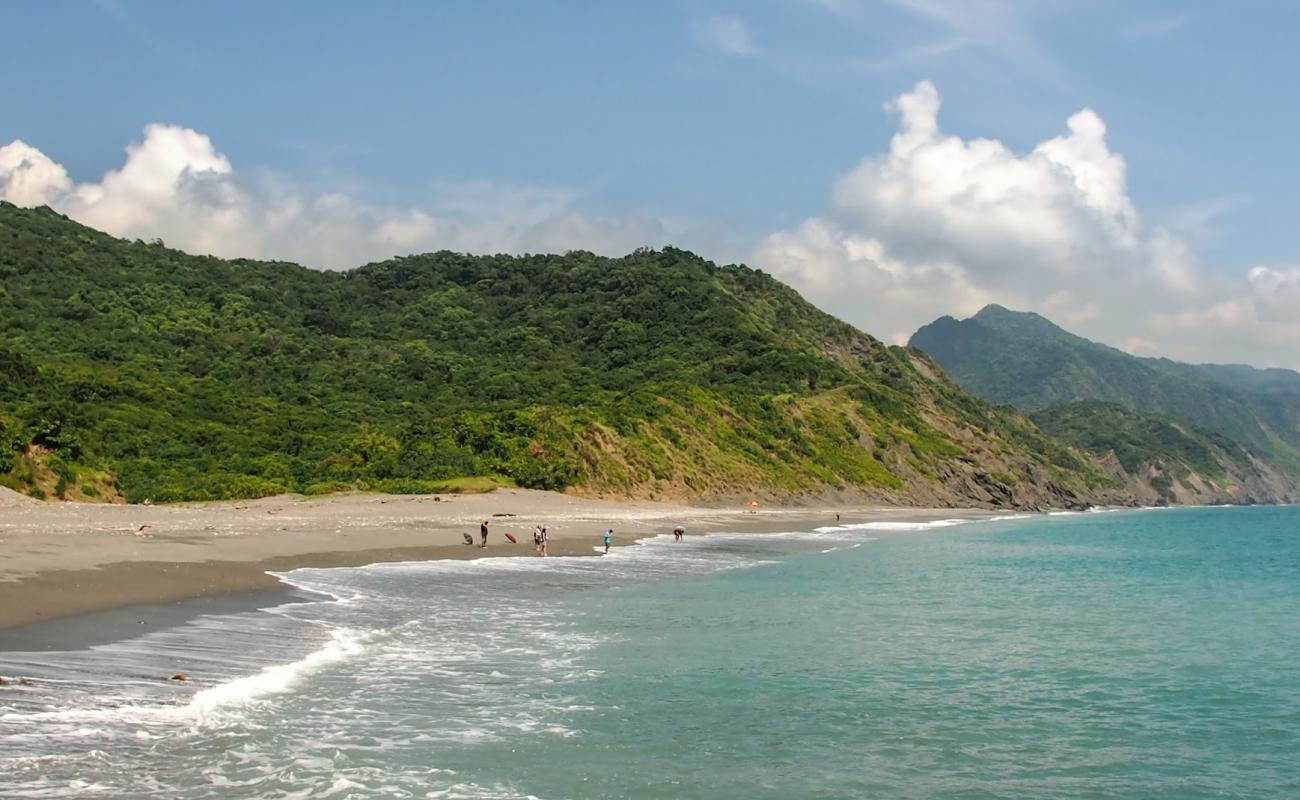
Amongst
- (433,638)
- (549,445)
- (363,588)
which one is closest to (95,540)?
(363,588)

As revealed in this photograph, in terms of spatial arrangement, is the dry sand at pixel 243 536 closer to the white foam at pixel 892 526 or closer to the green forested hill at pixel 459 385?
the white foam at pixel 892 526

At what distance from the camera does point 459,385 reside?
96.8m

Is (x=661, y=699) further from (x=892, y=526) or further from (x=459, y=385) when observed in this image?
(x=459, y=385)

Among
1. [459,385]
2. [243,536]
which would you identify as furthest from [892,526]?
[243,536]

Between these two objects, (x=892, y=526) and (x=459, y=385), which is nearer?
(x=892, y=526)

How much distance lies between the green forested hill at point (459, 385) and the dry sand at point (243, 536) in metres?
6.02

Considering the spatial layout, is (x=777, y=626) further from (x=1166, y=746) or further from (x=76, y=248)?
(x=76, y=248)

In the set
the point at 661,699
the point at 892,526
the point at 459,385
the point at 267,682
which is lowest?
the point at 892,526

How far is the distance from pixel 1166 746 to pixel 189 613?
17047 mm

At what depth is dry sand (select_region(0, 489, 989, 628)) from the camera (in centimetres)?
2105

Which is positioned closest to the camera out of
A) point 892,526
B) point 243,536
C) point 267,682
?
point 267,682

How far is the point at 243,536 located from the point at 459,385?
2456 inches

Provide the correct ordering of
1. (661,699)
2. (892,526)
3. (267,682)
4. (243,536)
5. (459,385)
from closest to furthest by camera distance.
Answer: (267,682)
(661,699)
(243,536)
(892,526)
(459,385)

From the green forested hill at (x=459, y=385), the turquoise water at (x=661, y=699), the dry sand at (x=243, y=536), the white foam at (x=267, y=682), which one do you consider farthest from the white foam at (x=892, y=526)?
the white foam at (x=267, y=682)
